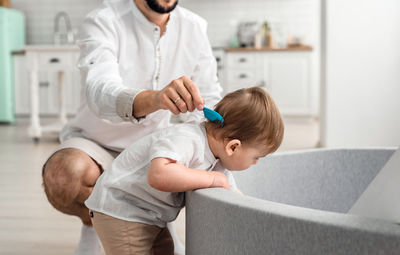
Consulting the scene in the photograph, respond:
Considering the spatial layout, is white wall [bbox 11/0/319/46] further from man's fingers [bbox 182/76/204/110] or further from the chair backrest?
man's fingers [bbox 182/76/204/110]

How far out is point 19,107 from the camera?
23.4 ft

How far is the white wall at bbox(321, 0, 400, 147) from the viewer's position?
4172mm

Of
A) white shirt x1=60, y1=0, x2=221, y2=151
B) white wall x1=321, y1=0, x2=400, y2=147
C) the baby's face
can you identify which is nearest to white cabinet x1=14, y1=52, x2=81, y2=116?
white wall x1=321, y1=0, x2=400, y2=147

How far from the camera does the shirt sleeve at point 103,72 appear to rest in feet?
4.74

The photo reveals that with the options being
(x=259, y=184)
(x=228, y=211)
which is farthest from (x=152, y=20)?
Result: (x=228, y=211)

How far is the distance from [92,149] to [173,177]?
0.71 meters

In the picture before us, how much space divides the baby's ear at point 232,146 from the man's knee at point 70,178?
63cm

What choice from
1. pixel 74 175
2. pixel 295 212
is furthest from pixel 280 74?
pixel 295 212

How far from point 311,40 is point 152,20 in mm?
5709

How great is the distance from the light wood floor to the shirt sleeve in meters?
0.79

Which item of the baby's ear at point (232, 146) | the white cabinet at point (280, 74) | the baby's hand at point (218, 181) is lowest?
the white cabinet at point (280, 74)

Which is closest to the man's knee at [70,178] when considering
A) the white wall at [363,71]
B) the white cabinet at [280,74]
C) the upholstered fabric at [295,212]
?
the upholstered fabric at [295,212]

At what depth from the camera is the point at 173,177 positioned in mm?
1223

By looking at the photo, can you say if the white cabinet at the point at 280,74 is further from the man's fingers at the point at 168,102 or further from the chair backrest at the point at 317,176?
the man's fingers at the point at 168,102
